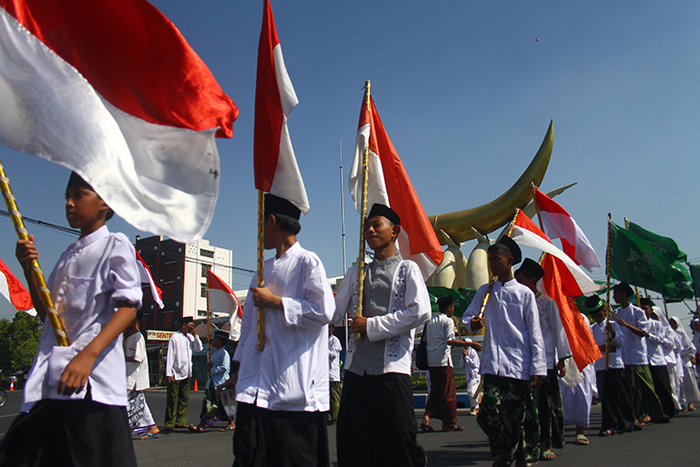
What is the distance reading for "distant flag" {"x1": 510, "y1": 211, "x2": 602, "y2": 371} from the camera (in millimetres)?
5914

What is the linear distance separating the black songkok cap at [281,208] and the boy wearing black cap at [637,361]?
602 centimetres

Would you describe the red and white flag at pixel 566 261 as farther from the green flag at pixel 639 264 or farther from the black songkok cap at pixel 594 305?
the green flag at pixel 639 264

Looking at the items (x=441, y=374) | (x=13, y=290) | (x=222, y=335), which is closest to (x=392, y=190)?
(x=441, y=374)

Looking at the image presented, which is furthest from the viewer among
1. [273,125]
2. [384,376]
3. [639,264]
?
[639,264]

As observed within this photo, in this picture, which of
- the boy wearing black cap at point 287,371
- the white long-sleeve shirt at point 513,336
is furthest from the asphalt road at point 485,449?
the boy wearing black cap at point 287,371

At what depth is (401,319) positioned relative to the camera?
11.1ft

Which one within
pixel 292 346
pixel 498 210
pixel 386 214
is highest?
pixel 498 210

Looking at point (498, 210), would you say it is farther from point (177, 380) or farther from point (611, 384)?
point (177, 380)

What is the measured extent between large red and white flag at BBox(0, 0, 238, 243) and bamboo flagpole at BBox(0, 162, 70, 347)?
22cm

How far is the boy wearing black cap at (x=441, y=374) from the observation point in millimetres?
7832

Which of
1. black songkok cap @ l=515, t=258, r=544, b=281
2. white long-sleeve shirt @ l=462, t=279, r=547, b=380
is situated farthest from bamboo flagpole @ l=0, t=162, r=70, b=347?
black songkok cap @ l=515, t=258, r=544, b=281

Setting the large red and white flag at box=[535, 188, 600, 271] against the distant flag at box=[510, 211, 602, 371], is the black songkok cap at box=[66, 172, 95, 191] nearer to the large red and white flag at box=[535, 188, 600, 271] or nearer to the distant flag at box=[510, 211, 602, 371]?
the distant flag at box=[510, 211, 602, 371]

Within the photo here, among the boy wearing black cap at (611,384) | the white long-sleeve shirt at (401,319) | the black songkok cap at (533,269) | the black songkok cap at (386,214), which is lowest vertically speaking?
the boy wearing black cap at (611,384)

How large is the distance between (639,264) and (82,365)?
8.22 metres
